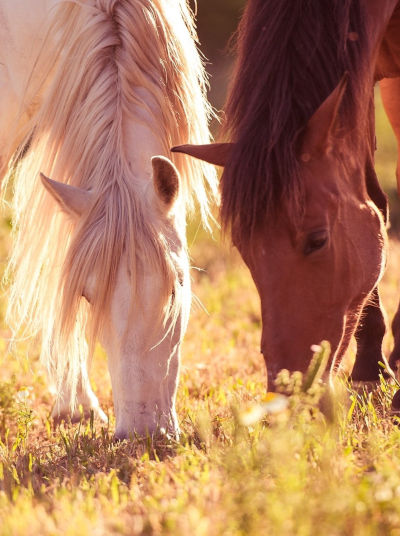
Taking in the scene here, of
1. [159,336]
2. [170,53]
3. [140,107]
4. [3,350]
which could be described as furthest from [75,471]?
[3,350]

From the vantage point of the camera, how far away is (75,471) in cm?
271

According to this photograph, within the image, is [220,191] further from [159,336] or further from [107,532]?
[107,532]

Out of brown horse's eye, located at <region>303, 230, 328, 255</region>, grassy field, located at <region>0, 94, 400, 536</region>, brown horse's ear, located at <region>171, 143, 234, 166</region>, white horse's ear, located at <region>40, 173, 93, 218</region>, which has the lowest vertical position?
grassy field, located at <region>0, 94, 400, 536</region>

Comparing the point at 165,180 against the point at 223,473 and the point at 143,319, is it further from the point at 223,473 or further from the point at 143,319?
the point at 223,473

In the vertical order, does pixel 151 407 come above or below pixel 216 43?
below

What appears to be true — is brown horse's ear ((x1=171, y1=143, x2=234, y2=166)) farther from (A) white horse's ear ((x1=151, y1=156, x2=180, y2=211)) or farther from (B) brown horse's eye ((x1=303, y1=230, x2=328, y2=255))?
(B) brown horse's eye ((x1=303, y1=230, x2=328, y2=255))

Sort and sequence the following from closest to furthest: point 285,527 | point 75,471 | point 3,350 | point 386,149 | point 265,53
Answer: point 285,527 < point 75,471 < point 265,53 < point 3,350 < point 386,149

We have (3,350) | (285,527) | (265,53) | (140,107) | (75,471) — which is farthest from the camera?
(3,350)

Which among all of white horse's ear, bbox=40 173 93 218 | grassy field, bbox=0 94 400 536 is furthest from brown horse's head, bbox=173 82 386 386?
white horse's ear, bbox=40 173 93 218

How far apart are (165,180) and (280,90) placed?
0.56 m

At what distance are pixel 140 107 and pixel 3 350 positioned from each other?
8.22 feet

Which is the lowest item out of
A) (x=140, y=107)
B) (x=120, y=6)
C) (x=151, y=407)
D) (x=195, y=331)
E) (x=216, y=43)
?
(x=195, y=331)

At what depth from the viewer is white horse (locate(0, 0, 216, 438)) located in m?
2.90

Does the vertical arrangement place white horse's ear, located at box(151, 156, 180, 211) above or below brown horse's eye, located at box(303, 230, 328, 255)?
above
